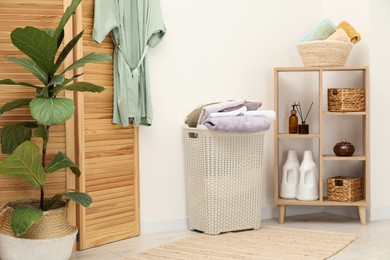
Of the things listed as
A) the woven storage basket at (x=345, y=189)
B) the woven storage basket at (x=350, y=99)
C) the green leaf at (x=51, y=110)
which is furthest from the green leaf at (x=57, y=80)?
the woven storage basket at (x=345, y=189)

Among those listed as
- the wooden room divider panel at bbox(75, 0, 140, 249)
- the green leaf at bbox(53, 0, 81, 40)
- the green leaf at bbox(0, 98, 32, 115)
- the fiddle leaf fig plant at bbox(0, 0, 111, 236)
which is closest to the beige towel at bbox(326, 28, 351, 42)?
the wooden room divider panel at bbox(75, 0, 140, 249)

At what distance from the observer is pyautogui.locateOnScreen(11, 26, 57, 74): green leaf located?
2566mm

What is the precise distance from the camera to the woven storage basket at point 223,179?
3424 millimetres

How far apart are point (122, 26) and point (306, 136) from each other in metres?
1.35

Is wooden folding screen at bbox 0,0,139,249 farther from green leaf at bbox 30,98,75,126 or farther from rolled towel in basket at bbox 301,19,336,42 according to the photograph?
rolled towel in basket at bbox 301,19,336,42

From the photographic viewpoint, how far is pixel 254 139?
3551mm

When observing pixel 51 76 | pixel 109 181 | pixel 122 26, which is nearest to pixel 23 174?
pixel 51 76

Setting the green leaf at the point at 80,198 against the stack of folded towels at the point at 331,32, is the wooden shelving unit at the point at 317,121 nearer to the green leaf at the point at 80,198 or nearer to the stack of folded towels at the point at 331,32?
the stack of folded towels at the point at 331,32

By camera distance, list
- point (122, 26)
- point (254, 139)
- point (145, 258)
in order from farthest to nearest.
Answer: point (254, 139), point (122, 26), point (145, 258)

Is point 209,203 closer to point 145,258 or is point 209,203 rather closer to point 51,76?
point 145,258

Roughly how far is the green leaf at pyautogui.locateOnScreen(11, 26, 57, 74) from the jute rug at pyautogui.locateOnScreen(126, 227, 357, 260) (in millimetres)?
1063

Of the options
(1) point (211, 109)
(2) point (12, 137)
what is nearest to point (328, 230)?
(1) point (211, 109)

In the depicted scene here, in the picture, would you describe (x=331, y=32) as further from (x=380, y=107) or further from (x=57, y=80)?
(x=57, y=80)

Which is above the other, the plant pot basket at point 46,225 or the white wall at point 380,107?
the white wall at point 380,107
